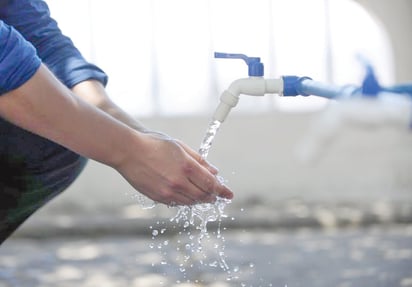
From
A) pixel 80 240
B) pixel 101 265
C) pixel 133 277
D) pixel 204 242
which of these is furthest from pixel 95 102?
pixel 80 240

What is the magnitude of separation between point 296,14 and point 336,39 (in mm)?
299

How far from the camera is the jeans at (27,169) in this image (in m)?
2.39

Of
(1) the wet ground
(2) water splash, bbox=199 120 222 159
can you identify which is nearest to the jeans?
(2) water splash, bbox=199 120 222 159

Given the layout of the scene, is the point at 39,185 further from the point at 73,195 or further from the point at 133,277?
the point at 73,195

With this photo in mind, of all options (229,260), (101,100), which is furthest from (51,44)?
(229,260)

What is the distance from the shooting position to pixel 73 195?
6840 millimetres

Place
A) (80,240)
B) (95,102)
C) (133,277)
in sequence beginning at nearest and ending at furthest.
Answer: (95,102) → (133,277) → (80,240)

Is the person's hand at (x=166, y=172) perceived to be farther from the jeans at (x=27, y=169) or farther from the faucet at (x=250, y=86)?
the jeans at (x=27, y=169)

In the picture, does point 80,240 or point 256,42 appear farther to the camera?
point 256,42

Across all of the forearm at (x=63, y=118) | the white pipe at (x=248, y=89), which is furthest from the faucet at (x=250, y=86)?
the forearm at (x=63, y=118)

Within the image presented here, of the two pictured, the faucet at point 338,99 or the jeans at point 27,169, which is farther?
the jeans at point 27,169

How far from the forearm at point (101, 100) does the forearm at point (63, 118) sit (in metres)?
0.28

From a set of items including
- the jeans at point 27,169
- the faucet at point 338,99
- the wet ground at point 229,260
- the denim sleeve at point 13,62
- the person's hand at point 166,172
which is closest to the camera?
the faucet at point 338,99

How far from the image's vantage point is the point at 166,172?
217 cm
